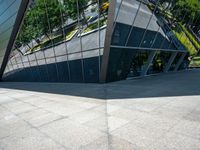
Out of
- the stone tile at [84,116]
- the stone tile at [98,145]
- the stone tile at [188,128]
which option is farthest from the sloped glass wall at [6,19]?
the stone tile at [188,128]

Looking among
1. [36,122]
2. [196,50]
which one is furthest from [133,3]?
[196,50]

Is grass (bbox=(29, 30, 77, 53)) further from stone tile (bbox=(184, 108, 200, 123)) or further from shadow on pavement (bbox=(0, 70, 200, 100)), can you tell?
stone tile (bbox=(184, 108, 200, 123))

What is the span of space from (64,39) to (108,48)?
225 inches

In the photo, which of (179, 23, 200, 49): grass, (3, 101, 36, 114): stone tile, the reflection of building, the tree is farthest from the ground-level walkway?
(179, 23, 200, 49): grass

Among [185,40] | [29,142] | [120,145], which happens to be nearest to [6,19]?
[29,142]

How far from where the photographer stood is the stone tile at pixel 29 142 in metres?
4.63

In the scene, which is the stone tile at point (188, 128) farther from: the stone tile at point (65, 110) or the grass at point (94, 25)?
the grass at point (94, 25)

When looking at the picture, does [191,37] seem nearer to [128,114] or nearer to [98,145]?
[128,114]

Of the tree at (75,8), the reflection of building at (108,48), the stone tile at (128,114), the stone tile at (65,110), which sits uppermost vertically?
the tree at (75,8)

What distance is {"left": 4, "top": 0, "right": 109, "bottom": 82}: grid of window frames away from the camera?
49.0 ft

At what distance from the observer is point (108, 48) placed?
549 inches

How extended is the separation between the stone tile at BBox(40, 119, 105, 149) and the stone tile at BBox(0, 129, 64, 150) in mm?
201

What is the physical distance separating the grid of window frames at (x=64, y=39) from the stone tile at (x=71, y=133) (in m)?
9.48

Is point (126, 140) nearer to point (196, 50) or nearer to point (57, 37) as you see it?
point (57, 37)
